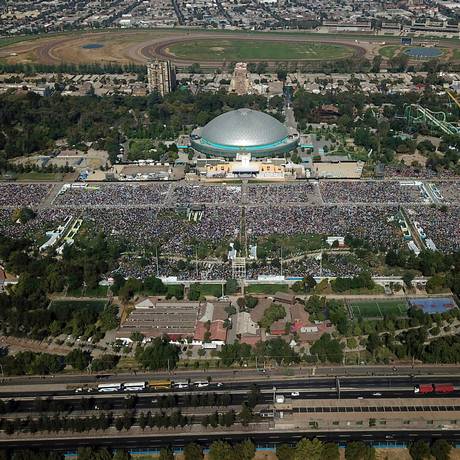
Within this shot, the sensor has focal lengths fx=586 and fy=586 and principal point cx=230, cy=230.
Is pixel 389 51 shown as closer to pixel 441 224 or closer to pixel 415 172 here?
pixel 415 172

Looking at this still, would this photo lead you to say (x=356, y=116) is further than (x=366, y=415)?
Yes

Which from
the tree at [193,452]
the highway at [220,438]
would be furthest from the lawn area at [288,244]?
the tree at [193,452]

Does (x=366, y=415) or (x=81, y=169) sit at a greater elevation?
(x=366, y=415)

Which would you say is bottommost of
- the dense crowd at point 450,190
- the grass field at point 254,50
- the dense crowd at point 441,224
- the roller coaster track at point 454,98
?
the grass field at point 254,50

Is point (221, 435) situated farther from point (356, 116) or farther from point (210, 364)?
point (356, 116)

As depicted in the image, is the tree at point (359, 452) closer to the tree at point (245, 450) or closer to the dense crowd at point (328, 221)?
the tree at point (245, 450)

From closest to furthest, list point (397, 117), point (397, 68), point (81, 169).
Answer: point (81, 169), point (397, 117), point (397, 68)

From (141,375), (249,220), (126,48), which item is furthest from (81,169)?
(126,48)
